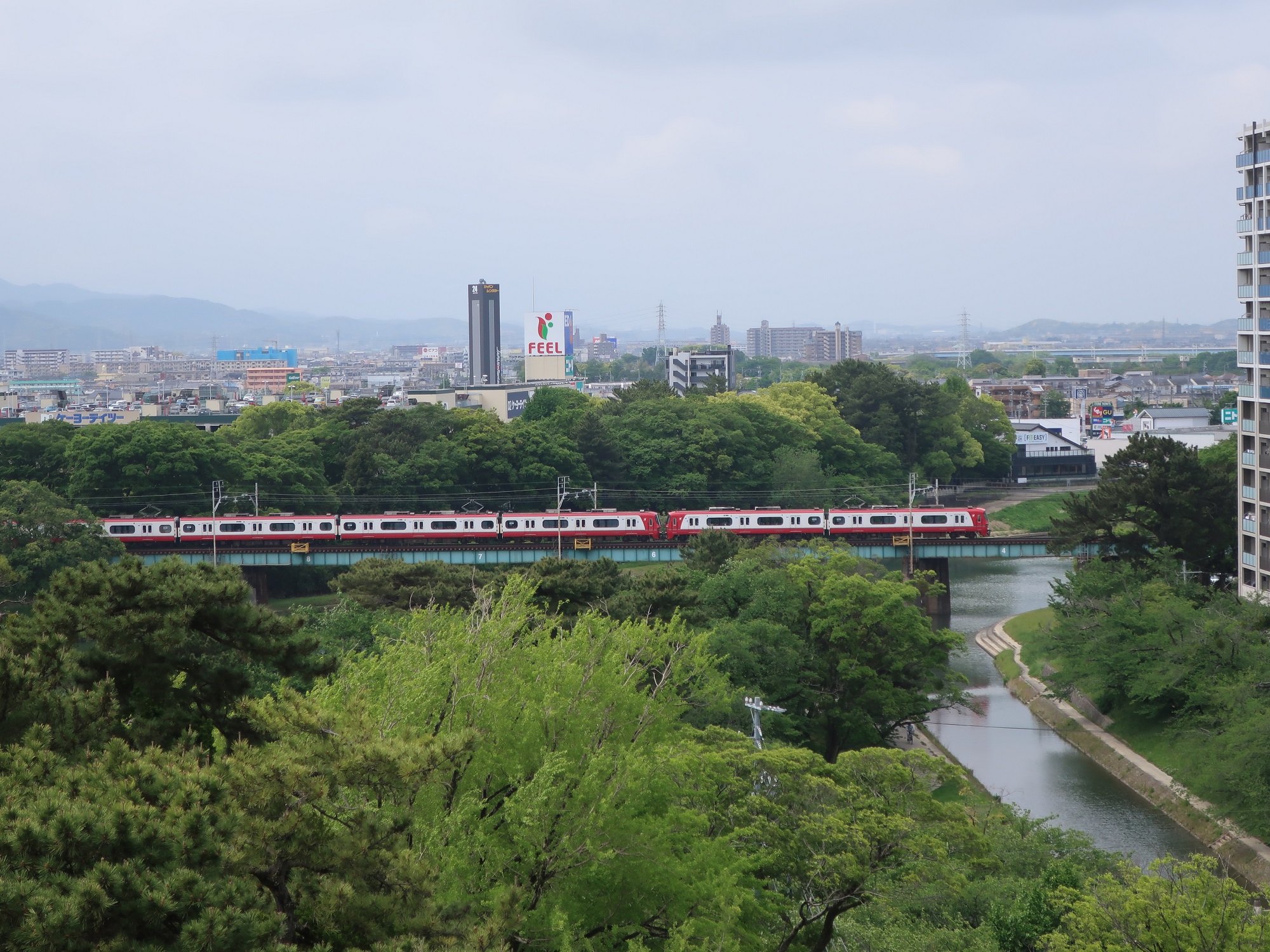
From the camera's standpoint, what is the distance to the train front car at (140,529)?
155 ft

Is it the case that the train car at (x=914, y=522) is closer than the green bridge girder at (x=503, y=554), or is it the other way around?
the green bridge girder at (x=503, y=554)

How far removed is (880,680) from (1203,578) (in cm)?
1535

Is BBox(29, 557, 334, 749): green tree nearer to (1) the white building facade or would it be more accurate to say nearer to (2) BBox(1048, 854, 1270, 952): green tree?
(2) BBox(1048, 854, 1270, 952): green tree

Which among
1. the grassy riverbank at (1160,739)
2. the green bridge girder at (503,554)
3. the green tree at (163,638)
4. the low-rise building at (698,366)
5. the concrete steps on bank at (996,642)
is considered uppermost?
the low-rise building at (698,366)

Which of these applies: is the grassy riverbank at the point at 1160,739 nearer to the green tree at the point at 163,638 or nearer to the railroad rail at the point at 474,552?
the railroad rail at the point at 474,552

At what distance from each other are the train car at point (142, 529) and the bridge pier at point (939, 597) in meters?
28.2

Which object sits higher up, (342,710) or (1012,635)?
(342,710)

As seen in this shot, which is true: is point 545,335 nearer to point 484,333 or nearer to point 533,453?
point 484,333

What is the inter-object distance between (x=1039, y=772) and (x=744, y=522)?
69.3ft

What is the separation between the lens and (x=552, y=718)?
13.3 metres

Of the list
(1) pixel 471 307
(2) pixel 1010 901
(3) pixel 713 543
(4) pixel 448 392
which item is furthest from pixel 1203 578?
(1) pixel 471 307

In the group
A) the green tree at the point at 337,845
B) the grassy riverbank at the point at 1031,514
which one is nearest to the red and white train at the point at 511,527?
the grassy riverbank at the point at 1031,514

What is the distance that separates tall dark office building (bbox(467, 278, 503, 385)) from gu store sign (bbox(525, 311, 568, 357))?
70.1ft

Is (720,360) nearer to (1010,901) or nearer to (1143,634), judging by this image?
(1143,634)
